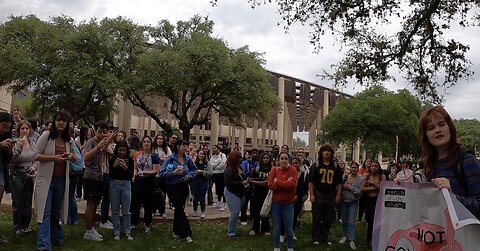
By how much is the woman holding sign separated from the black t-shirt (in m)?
5.45

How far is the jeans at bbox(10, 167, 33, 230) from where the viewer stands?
711 cm

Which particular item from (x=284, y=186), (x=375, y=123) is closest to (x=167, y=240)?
(x=284, y=186)

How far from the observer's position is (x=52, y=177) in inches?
255

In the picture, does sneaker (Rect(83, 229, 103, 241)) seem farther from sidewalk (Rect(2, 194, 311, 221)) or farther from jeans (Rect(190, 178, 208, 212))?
jeans (Rect(190, 178, 208, 212))

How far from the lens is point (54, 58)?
89.5 ft

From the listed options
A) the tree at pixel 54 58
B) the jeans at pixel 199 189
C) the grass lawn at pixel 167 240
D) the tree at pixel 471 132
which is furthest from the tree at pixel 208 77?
the tree at pixel 471 132

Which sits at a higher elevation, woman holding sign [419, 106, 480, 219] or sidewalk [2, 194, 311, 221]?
woman holding sign [419, 106, 480, 219]

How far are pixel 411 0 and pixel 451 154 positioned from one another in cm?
958

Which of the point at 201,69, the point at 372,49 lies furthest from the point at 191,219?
the point at 201,69

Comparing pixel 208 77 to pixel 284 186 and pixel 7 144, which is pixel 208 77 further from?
pixel 7 144

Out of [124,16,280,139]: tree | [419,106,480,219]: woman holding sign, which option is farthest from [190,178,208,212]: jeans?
[124,16,280,139]: tree

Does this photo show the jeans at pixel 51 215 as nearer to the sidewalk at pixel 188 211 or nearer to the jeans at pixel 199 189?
the sidewalk at pixel 188 211

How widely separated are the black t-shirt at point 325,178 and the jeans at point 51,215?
459 cm

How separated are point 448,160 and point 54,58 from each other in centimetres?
2792
